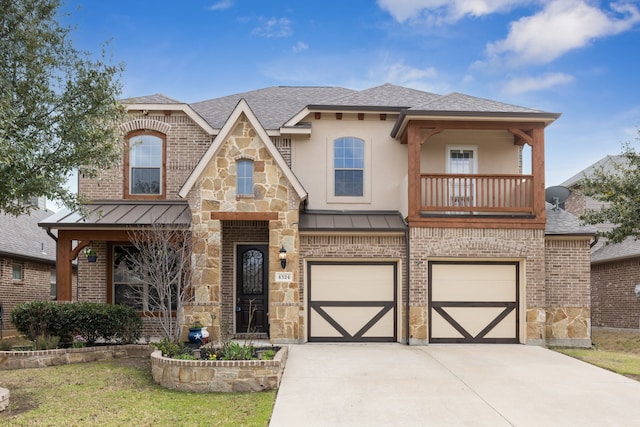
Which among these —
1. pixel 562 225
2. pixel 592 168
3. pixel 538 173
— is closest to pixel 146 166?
pixel 538 173

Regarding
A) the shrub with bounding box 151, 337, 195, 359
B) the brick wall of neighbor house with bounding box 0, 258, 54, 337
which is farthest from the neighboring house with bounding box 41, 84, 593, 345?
the brick wall of neighbor house with bounding box 0, 258, 54, 337

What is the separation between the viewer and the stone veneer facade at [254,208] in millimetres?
13211

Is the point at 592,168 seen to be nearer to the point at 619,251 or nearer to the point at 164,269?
the point at 619,251

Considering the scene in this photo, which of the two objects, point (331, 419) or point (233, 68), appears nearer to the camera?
point (331, 419)

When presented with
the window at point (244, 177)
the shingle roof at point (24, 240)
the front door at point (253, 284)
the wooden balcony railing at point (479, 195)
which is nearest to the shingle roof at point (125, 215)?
the window at point (244, 177)

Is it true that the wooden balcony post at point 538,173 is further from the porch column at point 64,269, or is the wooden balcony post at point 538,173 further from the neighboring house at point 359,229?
the porch column at point 64,269

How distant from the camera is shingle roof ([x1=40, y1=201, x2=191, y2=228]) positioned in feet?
44.1

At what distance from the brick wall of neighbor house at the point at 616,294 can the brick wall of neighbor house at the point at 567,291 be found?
6715 mm

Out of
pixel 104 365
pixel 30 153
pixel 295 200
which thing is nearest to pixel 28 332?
pixel 104 365

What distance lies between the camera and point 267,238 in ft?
48.5

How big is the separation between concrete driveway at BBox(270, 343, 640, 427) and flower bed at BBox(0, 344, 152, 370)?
12.0 feet

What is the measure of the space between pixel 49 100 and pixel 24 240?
13159mm

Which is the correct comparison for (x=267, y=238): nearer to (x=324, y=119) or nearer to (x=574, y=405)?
(x=324, y=119)

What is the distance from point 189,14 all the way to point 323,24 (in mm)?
4366
